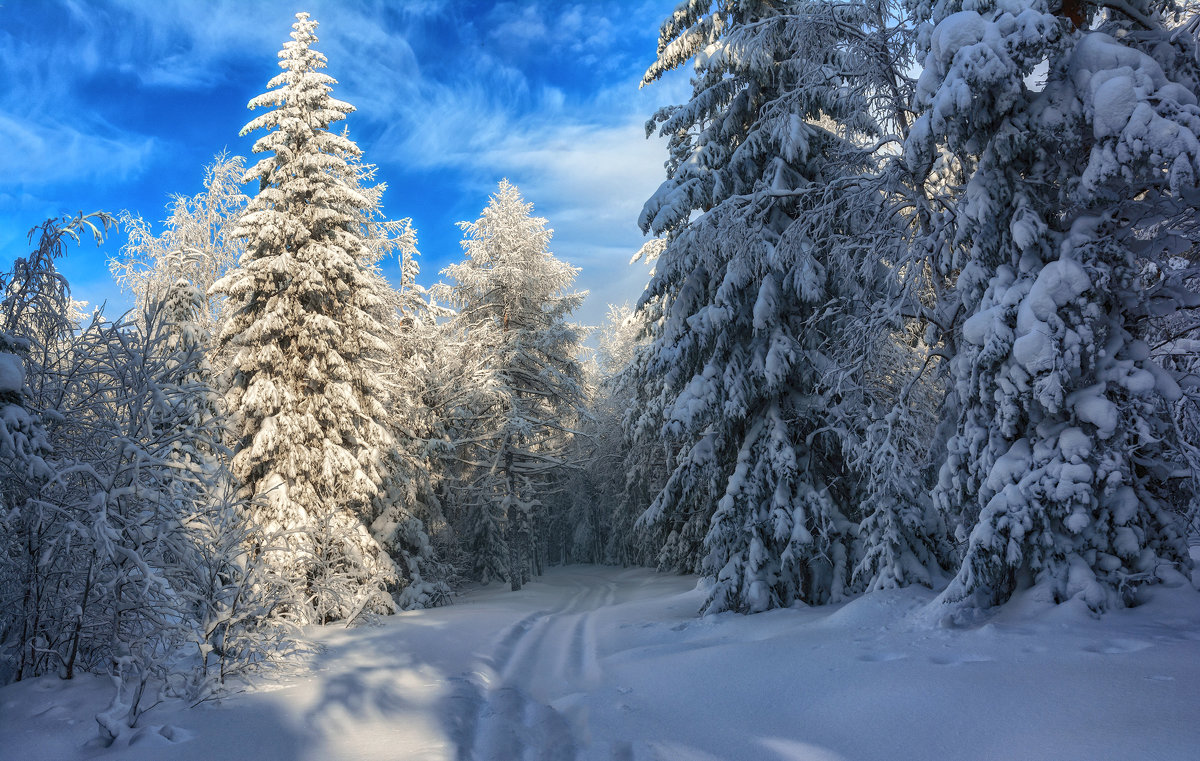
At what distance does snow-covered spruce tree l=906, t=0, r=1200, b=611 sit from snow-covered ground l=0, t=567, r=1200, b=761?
615 millimetres

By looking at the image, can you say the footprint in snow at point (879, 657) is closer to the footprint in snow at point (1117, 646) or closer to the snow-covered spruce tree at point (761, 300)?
the footprint in snow at point (1117, 646)

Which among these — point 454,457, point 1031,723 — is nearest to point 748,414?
point 1031,723

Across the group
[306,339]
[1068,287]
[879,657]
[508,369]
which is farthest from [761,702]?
[508,369]

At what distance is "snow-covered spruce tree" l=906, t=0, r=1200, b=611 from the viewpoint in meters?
5.62

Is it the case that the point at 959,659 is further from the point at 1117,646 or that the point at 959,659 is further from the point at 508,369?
the point at 508,369

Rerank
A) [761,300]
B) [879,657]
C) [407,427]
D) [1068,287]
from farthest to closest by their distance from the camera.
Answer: [407,427]
[761,300]
[879,657]
[1068,287]

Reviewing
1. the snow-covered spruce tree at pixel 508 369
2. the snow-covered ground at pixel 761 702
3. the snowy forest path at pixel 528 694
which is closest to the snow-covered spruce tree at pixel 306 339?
the snowy forest path at pixel 528 694

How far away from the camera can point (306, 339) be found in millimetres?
14859

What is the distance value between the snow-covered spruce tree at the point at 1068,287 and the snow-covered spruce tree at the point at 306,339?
11962 millimetres

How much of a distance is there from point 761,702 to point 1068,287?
473cm

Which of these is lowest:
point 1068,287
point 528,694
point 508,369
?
point 528,694

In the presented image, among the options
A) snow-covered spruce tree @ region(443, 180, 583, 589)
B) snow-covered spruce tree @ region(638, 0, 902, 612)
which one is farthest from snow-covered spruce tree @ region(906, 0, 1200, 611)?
snow-covered spruce tree @ region(443, 180, 583, 589)

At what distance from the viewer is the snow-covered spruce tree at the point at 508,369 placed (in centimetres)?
2302

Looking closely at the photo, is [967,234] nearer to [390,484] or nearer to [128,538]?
[128,538]
